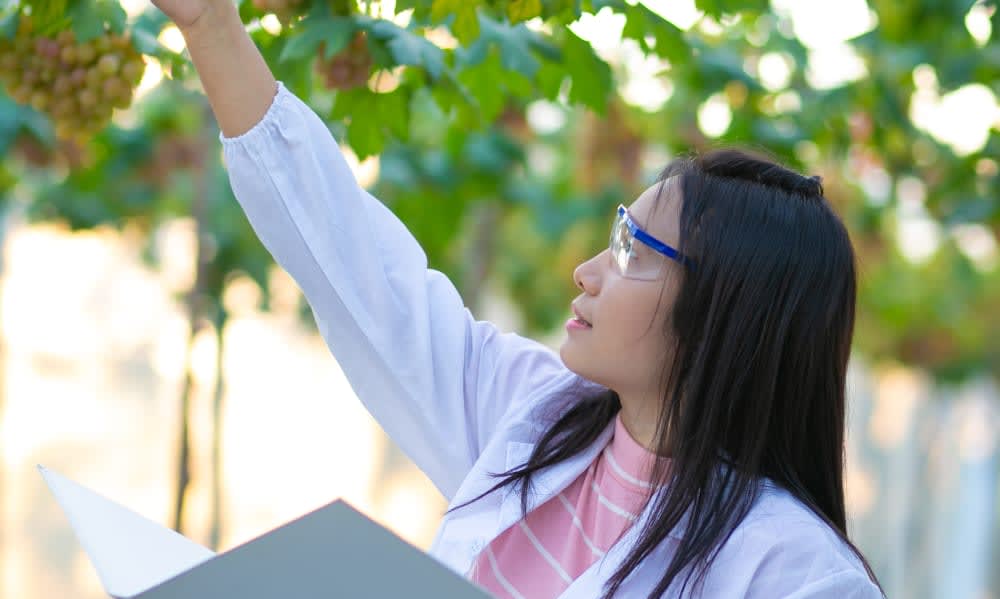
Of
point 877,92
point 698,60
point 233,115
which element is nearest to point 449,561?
point 233,115

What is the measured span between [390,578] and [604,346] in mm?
551

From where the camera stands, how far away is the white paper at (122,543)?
1.14 metres

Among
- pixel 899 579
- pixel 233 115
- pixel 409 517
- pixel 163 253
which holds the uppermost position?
pixel 233 115

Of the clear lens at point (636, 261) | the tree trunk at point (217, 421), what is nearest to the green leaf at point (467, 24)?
the clear lens at point (636, 261)

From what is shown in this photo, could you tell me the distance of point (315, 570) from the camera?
3.57 feet

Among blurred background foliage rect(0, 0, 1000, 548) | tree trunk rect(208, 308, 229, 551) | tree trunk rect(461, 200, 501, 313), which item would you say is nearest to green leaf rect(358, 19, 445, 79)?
blurred background foliage rect(0, 0, 1000, 548)

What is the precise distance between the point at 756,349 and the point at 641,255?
0.60ft

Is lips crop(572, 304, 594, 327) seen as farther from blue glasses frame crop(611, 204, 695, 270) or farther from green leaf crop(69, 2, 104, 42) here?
green leaf crop(69, 2, 104, 42)

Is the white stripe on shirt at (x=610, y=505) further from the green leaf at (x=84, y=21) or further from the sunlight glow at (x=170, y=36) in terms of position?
the sunlight glow at (x=170, y=36)

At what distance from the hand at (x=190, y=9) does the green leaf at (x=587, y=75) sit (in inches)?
30.2

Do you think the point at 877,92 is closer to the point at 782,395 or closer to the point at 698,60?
the point at 698,60

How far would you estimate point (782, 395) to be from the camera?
61.7 inches

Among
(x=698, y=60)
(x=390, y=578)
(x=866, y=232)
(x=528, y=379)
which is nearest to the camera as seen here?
(x=390, y=578)

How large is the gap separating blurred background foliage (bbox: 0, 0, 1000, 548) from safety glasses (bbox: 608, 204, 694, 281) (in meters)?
0.24
